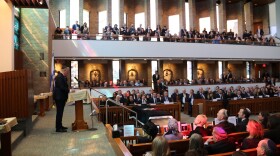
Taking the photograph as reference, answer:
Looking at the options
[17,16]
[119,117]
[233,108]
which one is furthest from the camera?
[233,108]

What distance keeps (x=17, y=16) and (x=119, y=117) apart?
575 centimetres

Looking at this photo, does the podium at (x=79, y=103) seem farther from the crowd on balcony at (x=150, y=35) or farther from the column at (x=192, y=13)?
the column at (x=192, y=13)

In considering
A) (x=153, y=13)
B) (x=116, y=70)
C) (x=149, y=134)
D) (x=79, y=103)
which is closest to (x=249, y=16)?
(x=153, y=13)

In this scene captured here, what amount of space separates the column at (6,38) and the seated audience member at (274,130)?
6121 millimetres

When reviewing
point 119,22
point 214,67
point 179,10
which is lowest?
point 214,67

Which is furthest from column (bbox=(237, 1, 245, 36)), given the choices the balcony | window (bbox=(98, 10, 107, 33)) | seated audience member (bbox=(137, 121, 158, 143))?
seated audience member (bbox=(137, 121, 158, 143))

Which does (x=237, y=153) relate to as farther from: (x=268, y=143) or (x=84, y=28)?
(x=84, y=28)

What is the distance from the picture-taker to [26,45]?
10875mm

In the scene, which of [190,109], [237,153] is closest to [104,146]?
[237,153]

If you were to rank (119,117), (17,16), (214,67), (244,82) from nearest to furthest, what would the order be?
1. (119,117)
2. (17,16)
3. (244,82)
4. (214,67)

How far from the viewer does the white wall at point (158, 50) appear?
47.6 ft

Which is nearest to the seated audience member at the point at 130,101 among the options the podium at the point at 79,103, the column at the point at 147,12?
the podium at the point at 79,103

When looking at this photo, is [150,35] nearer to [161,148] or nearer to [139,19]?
[139,19]

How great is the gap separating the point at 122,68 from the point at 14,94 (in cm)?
1266
